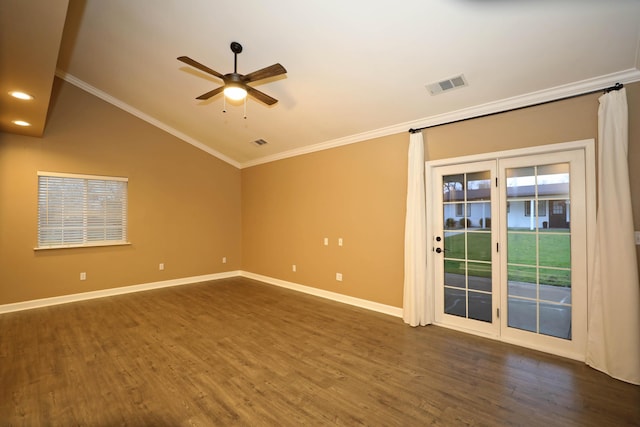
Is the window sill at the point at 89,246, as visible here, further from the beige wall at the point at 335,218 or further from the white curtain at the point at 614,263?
the white curtain at the point at 614,263

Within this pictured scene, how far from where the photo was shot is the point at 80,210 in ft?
17.0

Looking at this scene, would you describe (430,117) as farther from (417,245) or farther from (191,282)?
(191,282)

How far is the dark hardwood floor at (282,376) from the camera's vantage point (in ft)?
7.09

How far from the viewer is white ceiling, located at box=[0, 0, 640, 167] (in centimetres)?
249

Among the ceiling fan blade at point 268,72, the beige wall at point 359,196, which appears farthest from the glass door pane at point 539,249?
the ceiling fan blade at point 268,72

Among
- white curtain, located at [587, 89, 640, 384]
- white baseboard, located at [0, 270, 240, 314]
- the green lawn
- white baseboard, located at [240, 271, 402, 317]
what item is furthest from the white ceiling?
white baseboard, located at [0, 270, 240, 314]

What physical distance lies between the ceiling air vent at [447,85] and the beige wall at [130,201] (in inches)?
202

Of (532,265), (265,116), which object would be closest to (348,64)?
(265,116)

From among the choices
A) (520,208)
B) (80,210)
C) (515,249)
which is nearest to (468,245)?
(515,249)

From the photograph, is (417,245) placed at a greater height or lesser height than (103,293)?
greater

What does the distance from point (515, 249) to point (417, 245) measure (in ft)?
3.63

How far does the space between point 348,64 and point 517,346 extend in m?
3.77

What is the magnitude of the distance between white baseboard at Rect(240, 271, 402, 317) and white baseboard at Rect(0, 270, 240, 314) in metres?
1.05

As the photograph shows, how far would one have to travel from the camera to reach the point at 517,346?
3.28 m
